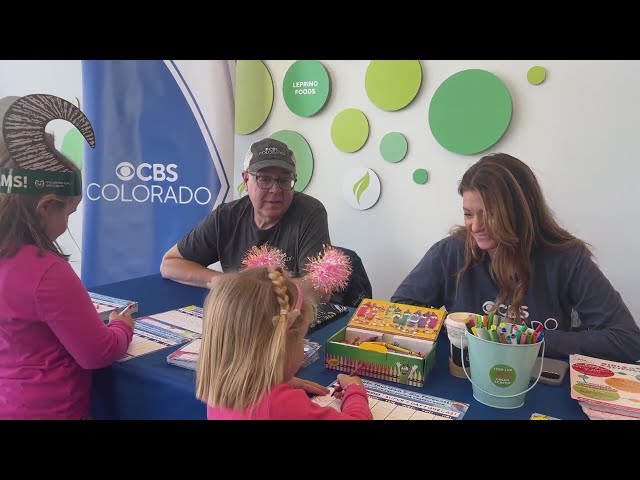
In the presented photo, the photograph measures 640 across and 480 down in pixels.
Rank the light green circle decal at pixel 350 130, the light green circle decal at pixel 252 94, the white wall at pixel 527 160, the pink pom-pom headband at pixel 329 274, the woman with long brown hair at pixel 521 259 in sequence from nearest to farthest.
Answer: the pink pom-pom headband at pixel 329 274 < the woman with long brown hair at pixel 521 259 < the white wall at pixel 527 160 < the light green circle decal at pixel 350 130 < the light green circle decal at pixel 252 94

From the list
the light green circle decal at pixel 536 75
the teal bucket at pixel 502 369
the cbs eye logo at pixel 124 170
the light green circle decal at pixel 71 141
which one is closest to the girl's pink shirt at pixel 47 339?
the teal bucket at pixel 502 369

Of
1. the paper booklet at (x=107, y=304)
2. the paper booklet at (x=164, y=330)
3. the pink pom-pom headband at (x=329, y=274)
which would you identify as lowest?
the paper booklet at (x=164, y=330)

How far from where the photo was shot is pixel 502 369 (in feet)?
3.41

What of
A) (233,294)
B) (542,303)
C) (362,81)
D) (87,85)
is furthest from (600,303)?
(87,85)

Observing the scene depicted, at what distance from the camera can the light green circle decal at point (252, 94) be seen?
329 centimetres

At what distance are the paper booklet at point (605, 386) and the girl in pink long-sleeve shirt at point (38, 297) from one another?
1162 millimetres

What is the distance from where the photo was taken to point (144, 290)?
6.37 feet

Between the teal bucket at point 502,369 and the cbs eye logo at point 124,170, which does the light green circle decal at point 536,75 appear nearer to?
the teal bucket at point 502,369

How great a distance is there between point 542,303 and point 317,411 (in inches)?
42.4

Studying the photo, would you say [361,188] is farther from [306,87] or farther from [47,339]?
[47,339]

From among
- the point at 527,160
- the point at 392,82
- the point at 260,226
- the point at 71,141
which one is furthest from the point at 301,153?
the point at 71,141

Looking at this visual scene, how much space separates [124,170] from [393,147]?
1579 mm
